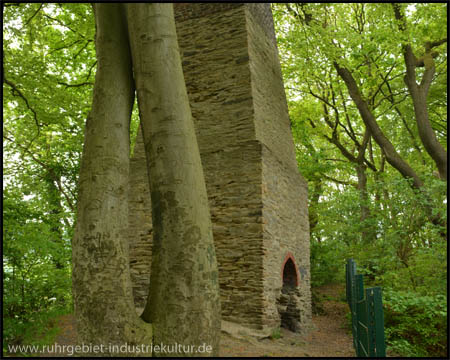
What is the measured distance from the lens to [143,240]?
8195 mm

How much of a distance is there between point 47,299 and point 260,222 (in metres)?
4.47

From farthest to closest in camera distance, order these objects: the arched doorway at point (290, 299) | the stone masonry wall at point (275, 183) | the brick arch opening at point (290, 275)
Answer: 1. the brick arch opening at point (290, 275)
2. the arched doorway at point (290, 299)
3. the stone masonry wall at point (275, 183)

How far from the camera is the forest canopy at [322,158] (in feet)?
24.4

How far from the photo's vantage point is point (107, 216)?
161 inches

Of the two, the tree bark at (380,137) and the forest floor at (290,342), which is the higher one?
the tree bark at (380,137)

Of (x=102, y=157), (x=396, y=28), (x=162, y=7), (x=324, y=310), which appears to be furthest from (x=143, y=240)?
(x=396, y=28)

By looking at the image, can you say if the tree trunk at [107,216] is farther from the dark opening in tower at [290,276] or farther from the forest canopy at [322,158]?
the dark opening in tower at [290,276]

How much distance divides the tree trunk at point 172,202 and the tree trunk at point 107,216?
0.28m

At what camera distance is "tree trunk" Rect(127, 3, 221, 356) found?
382 cm

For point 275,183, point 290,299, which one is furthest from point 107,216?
point 290,299

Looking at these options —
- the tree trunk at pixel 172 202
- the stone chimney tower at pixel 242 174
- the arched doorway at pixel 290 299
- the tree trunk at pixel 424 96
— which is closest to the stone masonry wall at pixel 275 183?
the stone chimney tower at pixel 242 174

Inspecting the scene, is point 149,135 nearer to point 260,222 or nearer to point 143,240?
point 260,222

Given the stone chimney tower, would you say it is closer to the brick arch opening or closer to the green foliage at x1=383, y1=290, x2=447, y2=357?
the brick arch opening

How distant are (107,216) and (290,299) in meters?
5.77
